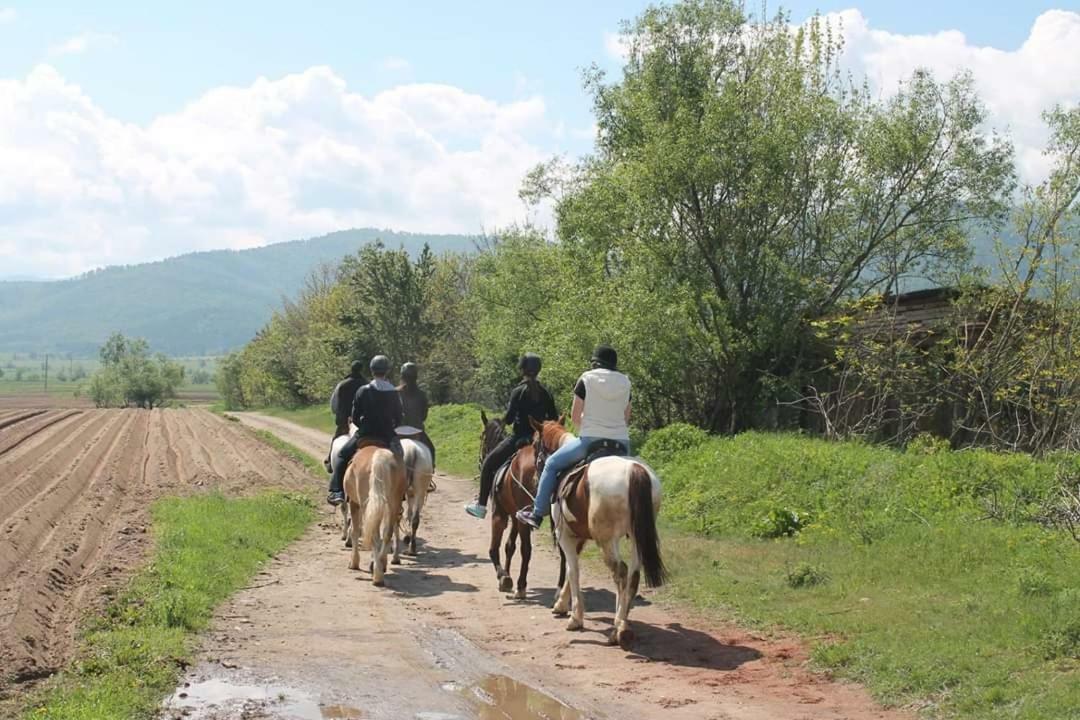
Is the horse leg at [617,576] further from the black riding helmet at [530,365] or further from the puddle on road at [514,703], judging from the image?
the black riding helmet at [530,365]

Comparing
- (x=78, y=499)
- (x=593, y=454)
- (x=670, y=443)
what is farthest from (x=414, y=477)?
(x=78, y=499)

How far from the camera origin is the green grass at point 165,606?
8078 mm

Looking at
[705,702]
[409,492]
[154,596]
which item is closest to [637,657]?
[705,702]

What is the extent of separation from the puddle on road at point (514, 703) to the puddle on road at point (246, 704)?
3.32 ft

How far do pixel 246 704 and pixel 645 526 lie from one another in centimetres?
389

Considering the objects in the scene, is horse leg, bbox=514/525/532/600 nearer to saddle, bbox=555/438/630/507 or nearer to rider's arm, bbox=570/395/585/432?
saddle, bbox=555/438/630/507

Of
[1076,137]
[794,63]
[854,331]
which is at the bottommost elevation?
[854,331]

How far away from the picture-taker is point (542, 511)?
11633 mm

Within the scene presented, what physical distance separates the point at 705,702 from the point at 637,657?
1.50 meters

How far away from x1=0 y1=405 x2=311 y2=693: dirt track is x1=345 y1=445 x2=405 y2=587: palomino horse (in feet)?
10.3

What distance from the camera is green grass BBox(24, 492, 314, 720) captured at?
26.5ft

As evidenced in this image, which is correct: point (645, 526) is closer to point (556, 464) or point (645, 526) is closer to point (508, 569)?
point (556, 464)

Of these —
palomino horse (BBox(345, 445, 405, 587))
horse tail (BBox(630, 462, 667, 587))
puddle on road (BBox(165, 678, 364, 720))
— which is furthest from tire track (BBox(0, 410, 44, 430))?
horse tail (BBox(630, 462, 667, 587))

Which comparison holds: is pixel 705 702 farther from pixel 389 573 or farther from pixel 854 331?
pixel 854 331
